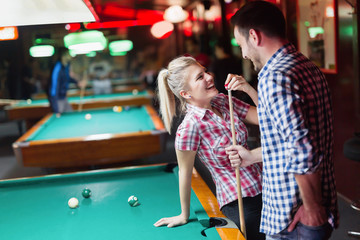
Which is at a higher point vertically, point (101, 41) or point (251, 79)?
point (101, 41)

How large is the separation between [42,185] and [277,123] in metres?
1.85

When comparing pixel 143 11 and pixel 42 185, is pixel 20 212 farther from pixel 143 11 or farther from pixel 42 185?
pixel 143 11

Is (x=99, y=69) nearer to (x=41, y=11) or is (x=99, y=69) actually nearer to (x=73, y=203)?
(x=41, y=11)

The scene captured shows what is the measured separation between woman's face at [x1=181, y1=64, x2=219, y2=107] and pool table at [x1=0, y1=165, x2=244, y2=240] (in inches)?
19.4

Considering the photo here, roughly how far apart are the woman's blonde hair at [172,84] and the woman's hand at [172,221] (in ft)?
1.32

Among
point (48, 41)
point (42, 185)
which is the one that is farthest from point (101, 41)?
point (48, 41)

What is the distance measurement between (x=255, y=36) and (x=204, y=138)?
53 centimetres

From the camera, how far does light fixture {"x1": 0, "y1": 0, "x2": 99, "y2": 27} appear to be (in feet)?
7.14

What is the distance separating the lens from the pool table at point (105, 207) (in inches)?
68.1

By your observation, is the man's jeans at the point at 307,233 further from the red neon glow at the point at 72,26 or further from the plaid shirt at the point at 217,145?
the red neon glow at the point at 72,26

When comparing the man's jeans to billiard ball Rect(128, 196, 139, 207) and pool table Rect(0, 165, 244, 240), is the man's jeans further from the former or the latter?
billiard ball Rect(128, 196, 139, 207)

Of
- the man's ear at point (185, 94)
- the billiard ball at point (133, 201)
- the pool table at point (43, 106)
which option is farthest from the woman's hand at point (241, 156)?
the pool table at point (43, 106)

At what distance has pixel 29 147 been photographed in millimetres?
3678

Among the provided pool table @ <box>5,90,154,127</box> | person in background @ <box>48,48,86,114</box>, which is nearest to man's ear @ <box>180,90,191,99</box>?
person in background @ <box>48,48,86,114</box>
